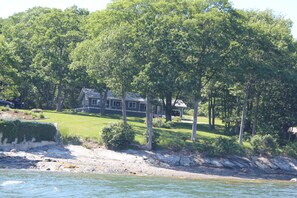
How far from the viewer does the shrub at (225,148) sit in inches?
2089

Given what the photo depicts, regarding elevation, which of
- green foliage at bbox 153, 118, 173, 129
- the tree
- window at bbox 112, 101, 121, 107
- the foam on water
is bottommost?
the foam on water

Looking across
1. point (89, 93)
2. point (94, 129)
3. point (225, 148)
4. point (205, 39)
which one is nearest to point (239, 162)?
point (225, 148)

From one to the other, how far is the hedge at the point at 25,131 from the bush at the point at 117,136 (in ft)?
16.5

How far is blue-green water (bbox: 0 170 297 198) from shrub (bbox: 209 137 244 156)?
903 cm

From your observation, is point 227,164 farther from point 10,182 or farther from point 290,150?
point 10,182

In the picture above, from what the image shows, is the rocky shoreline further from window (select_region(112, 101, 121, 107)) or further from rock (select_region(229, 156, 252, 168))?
window (select_region(112, 101, 121, 107))

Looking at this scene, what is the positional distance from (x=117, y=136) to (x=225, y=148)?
1074cm

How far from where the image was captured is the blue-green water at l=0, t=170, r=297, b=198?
31.9m

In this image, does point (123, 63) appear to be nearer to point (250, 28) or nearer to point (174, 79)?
point (174, 79)

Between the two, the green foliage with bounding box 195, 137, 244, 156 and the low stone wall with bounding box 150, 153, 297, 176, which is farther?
the green foliage with bounding box 195, 137, 244, 156

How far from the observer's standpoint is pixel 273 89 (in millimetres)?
66188

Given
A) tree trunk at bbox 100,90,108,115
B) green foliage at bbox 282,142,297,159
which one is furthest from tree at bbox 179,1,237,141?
tree trunk at bbox 100,90,108,115

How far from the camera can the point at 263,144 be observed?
184 ft

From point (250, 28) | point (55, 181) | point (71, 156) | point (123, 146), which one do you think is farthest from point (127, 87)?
point (55, 181)
